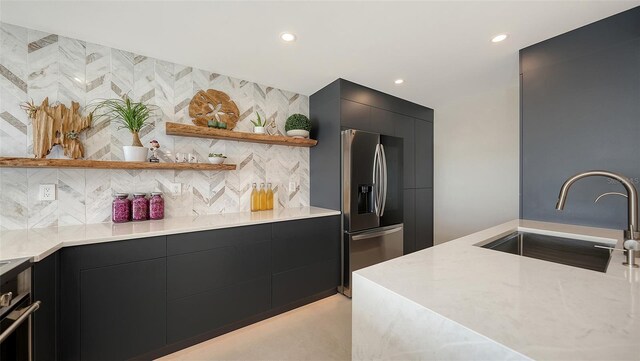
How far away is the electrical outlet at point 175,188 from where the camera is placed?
7.25 feet

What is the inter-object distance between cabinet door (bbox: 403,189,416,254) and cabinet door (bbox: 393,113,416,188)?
141 millimetres

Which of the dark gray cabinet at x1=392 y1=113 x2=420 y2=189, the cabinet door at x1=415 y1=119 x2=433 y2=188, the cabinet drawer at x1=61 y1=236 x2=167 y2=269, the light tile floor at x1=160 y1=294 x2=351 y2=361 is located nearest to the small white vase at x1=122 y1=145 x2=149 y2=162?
the cabinet drawer at x1=61 y1=236 x2=167 y2=269

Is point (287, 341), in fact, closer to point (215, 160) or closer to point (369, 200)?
point (369, 200)

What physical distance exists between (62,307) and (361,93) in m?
2.98

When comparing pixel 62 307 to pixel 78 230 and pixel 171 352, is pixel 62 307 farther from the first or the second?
pixel 171 352

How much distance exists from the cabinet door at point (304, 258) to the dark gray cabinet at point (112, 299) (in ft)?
2.84

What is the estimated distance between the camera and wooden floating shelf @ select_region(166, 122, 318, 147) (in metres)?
2.07

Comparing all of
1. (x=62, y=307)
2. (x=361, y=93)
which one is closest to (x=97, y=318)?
(x=62, y=307)

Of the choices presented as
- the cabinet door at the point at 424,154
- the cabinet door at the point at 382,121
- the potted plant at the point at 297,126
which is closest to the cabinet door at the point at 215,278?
the potted plant at the point at 297,126

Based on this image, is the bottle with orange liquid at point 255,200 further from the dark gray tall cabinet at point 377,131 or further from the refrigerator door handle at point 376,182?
the refrigerator door handle at point 376,182

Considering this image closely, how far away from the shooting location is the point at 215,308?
1.84m

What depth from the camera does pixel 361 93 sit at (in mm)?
2785

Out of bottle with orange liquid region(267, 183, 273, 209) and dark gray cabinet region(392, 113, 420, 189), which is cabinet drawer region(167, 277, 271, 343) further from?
dark gray cabinet region(392, 113, 420, 189)

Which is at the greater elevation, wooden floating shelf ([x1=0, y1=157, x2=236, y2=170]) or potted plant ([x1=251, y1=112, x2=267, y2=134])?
potted plant ([x1=251, y1=112, x2=267, y2=134])
